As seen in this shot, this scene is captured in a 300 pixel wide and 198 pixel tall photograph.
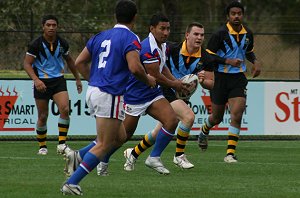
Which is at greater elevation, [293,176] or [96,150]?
[96,150]

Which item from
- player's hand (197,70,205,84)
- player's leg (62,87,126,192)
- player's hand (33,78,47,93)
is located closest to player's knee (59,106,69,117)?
player's hand (33,78,47,93)

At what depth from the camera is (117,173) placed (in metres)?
12.8

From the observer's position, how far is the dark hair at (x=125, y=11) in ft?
33.7

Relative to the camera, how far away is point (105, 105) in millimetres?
10117

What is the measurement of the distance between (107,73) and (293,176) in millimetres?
3470

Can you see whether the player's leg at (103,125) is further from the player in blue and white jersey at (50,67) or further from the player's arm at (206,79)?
the player in blue and white jersey at (50,67)

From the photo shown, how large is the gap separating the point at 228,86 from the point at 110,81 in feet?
16.5

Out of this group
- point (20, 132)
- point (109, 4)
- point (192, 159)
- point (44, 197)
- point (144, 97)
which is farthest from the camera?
point (109, 4)

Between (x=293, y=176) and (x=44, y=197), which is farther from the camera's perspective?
(x=293, y=176)

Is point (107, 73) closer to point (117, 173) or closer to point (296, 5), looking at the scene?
point (117, 173)

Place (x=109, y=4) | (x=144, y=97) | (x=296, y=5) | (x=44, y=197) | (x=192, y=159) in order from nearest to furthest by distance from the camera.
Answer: (x=44, y=197) < (x=144, y=97) < (x=192, y=159) < (x=109, y=4) < (x=296, y=5)

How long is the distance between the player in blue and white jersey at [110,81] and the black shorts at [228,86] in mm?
4617

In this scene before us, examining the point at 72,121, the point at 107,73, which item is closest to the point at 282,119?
the point at 72,121

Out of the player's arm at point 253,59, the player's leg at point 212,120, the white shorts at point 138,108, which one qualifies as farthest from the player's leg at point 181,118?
the player's leg at point 212,120
